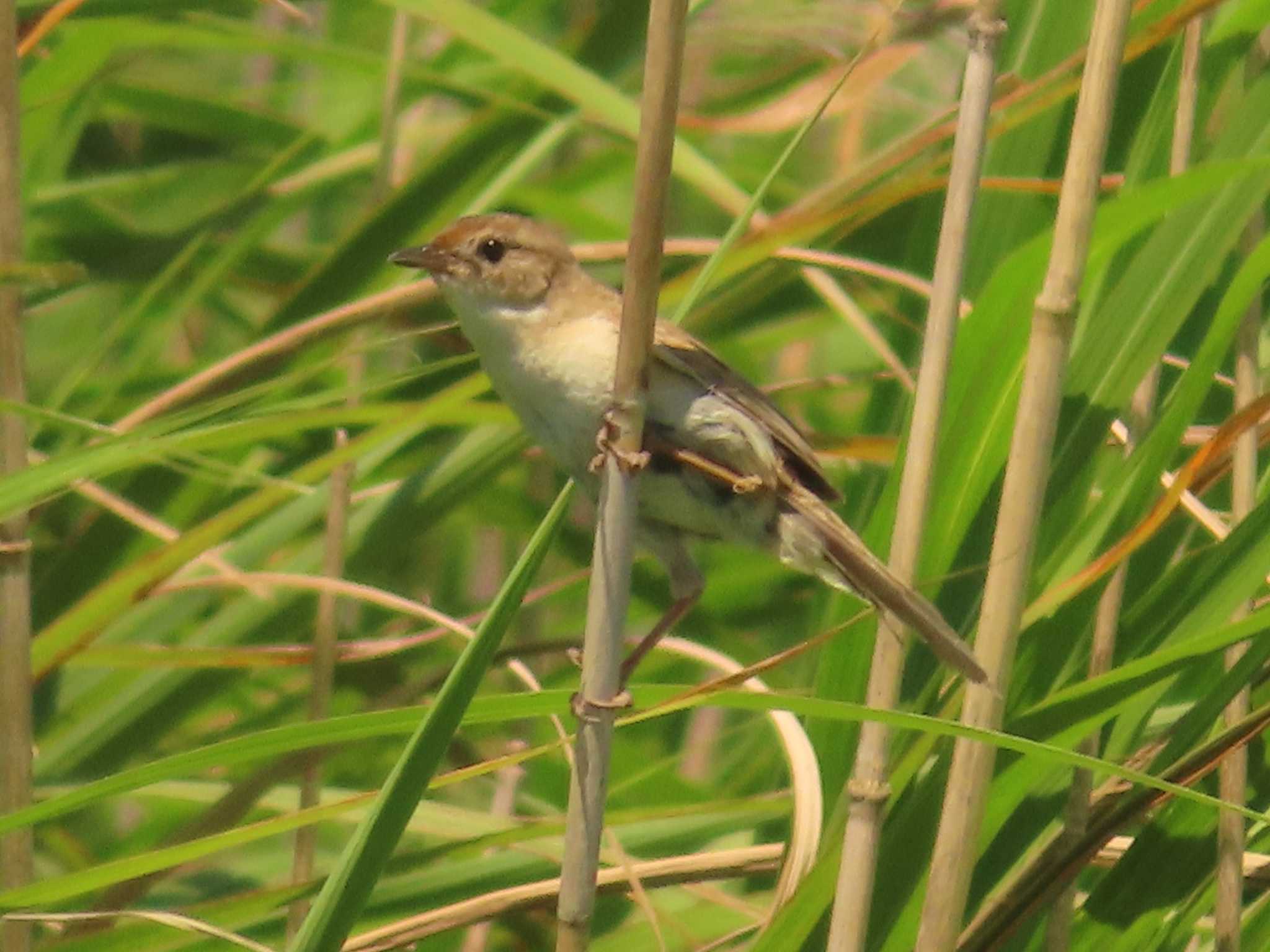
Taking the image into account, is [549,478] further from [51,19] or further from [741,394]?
[51,19]

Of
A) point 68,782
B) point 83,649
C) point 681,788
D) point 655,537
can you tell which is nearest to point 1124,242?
point 655,537

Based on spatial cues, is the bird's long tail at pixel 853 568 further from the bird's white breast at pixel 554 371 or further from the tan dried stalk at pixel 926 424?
the bird's white breast at pixel 554 371

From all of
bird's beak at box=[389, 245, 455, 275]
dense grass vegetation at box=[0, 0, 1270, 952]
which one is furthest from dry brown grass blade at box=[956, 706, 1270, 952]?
→ bird's beak at box=[389, 245, 455, 275]

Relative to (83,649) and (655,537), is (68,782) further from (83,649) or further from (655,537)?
(655,537)

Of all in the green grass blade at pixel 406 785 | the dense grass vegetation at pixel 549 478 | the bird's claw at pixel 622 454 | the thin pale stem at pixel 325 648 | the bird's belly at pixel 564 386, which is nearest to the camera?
the green grass blade at pixel 406 785

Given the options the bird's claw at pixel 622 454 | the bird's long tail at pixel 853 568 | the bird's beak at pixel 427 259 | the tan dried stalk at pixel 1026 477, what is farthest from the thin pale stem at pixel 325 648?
the tan dried stalk at pixel 1026 477

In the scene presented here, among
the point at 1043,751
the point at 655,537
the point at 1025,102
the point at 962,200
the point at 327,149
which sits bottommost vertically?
the point at 1043,751
